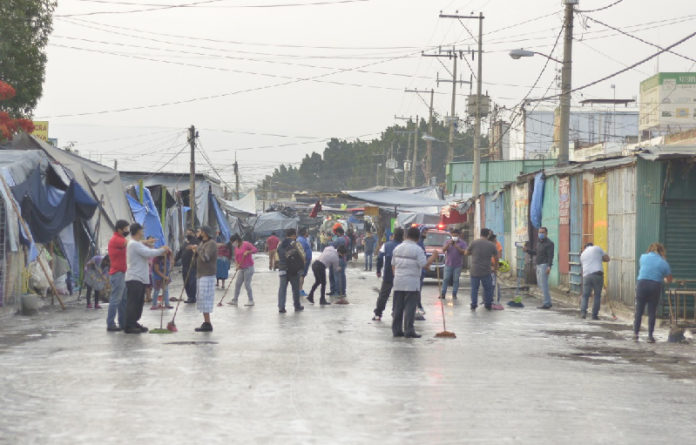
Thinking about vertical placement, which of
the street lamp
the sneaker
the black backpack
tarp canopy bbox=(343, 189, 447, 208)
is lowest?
the sneaker

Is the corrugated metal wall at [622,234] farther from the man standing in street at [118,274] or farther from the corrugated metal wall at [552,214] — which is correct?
the man standing in street at [118,274]

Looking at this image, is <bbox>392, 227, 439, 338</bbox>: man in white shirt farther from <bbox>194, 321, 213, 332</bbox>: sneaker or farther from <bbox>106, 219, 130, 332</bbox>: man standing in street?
<bbox>106, 219, 130, 332</bbox>: man standing in street

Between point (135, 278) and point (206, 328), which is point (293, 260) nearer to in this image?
point (206, 328)

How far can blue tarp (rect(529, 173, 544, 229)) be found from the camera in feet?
100.0

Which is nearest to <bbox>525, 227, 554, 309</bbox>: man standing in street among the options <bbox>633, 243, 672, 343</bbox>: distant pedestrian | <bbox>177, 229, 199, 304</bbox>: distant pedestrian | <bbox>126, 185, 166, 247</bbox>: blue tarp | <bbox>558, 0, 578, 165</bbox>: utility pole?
<bbox>558, 0, 578, 165</bbox>: utility pole

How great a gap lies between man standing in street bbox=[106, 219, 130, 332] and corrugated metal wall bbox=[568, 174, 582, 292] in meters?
12.6

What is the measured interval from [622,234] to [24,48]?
20.0 meters

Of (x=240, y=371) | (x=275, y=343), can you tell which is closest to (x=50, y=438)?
(x=240, y=371)

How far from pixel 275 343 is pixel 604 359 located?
4.67 metres

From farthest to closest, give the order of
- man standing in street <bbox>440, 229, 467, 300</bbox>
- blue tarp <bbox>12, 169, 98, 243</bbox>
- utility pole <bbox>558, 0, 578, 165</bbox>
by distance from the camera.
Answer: utility pole <bbox>558, 0, 578, 165</bbox> < man standing in street <bbox>440, 229, 467, 300</bbox> < blue tarp <bbox>12, 169, 98, 243</bbox>

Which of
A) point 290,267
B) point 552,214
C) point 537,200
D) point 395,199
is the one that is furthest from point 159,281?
point 395,199

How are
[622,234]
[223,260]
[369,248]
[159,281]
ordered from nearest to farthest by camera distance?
[622,234] → [159,281] → [223,260] → [369,248]

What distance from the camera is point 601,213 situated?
939 inches

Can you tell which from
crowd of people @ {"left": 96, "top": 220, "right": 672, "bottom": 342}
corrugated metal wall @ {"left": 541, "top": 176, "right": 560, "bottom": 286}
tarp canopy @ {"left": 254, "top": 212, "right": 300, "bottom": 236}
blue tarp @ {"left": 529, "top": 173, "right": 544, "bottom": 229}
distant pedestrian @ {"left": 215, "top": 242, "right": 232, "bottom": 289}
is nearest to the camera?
crowd of people @ {"left": 96, "top": 220, "right": 672, "bottom": 342}
